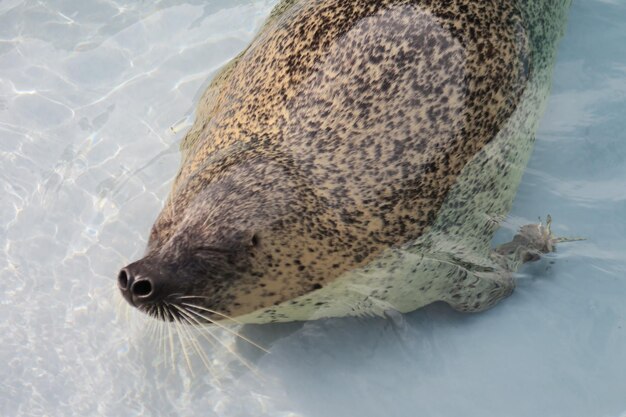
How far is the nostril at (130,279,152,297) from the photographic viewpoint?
130 inches

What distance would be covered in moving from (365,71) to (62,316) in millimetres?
2242

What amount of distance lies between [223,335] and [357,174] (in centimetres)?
122

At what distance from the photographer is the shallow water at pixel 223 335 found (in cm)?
407

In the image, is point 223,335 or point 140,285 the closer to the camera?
point 140,285

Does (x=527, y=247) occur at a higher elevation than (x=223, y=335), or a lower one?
lower

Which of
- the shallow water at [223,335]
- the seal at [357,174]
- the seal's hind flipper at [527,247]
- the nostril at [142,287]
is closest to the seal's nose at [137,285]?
the nostril at [142,287]

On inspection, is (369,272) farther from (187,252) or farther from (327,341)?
(187,252)

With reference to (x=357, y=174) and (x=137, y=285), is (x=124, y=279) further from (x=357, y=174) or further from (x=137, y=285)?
(x=357, y=174)

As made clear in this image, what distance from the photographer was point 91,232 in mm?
4809

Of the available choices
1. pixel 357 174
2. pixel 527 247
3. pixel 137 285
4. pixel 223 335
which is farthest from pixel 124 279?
pixel 527 247

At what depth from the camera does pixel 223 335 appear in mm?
4309

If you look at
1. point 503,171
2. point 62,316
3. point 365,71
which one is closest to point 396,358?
point 503,171

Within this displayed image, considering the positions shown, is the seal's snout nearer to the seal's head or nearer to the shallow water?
the seal's head

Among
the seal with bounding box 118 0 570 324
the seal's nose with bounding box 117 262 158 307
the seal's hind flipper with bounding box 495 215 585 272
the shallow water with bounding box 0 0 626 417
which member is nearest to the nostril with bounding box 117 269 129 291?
the seal's nose with bounding box 117 262 158 307
